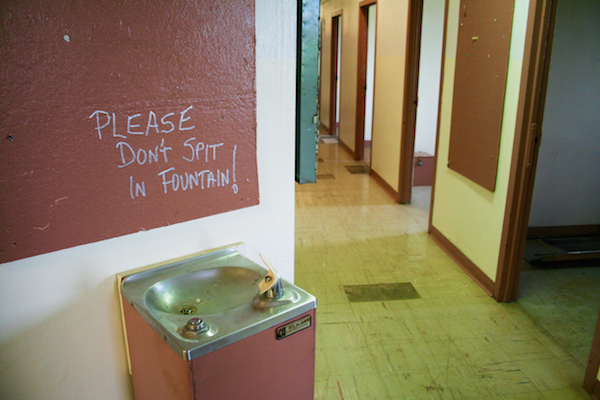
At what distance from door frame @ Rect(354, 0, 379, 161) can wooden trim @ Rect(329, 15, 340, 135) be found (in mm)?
2034

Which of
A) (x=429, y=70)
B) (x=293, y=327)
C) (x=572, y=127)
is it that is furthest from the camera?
(x=429, y=70)

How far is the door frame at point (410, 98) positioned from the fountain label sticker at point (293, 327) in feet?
12.0

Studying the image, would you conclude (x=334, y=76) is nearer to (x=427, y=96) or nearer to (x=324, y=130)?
(x=324, y=130)

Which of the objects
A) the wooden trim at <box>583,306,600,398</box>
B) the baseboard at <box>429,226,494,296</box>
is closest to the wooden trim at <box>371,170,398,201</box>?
the baseboard at <box>429,226,494,296</box>

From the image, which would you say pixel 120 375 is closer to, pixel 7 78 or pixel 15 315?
pixel 15 315

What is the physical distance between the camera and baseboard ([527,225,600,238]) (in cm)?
407

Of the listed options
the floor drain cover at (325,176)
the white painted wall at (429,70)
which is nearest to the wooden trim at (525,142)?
the white painted wall at (429,70)

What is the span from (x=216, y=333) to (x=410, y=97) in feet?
12.9

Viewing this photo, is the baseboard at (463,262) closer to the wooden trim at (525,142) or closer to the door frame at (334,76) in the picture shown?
the wooden trim at (525,142)

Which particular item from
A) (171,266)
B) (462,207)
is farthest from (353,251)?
(171,266)

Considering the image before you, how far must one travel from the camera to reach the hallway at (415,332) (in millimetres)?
2293

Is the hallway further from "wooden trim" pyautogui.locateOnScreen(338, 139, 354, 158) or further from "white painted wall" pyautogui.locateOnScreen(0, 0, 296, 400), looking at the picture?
"wooden trim" pyautogui.locateOnScreen(338, 139, 354, 158)

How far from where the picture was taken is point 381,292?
3150 mm

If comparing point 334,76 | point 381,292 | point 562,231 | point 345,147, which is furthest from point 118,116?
point 334,76
